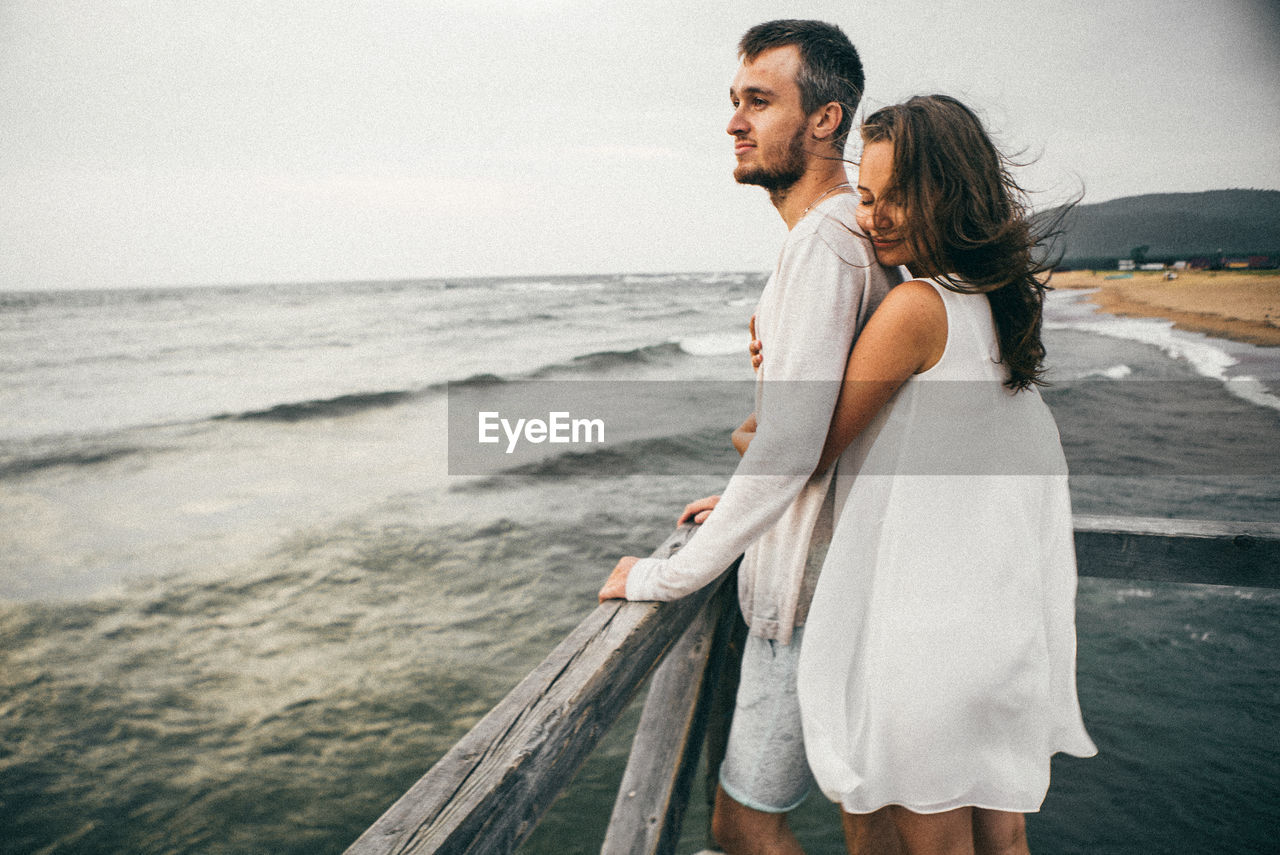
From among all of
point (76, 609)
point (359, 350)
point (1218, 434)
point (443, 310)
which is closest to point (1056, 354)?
point (1218, 434)

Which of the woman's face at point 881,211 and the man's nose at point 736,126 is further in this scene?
the man's nose at point 736,126

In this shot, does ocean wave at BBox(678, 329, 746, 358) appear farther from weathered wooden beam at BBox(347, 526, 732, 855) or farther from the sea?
weathered wooden beam at BBox(347, 526, 732, 855)

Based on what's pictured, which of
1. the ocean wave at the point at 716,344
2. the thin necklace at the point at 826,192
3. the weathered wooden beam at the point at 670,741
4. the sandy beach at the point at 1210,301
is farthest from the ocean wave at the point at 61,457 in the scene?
the sandy beach at the point at 1210,301

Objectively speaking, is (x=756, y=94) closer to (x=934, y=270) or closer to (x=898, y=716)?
(x=934, y=270)

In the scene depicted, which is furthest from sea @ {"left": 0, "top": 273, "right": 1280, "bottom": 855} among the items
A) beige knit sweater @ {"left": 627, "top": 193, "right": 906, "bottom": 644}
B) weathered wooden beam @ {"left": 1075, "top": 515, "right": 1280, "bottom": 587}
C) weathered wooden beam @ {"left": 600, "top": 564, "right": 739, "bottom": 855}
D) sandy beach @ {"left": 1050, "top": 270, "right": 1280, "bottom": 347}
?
beige knit sweater @ {"left": 627, "top": 193, "right": 906, "bottom": 644}

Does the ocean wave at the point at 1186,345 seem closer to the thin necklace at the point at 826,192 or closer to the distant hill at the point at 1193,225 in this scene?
the distant hill at the point at 1193,225

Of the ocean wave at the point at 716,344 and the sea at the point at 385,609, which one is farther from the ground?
the ocean wave at the point at 716,344

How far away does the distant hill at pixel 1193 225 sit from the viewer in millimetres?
8664

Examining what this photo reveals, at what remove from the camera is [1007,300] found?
1.28 metres

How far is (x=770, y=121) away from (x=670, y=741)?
1729 mm

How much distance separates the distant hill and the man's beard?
6534 millimetres

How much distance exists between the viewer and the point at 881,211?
1.34 metres

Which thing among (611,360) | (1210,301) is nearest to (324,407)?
(611,360)

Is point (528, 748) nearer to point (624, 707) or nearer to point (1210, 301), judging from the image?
point (624, 707)
